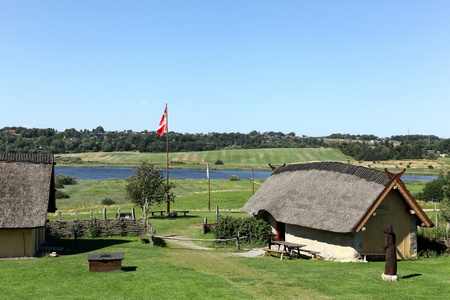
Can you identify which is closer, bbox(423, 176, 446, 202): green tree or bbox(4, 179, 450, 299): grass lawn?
bbox(4, 179, 450, 299): grass lawn

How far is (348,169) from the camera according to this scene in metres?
27.7

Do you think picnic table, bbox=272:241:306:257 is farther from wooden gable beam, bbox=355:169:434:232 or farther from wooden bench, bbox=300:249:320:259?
wooden gable beam, bbox=355:169:434:232

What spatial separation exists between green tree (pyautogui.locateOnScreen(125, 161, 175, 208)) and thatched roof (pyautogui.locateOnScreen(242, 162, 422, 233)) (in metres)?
15.1

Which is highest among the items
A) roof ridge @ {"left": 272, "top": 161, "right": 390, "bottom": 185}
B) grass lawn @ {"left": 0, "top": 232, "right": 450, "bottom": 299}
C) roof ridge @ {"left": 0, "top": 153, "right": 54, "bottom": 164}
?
roof ridge @ {"left": 0, "top": 153, "right": 54, "bottom": 164}

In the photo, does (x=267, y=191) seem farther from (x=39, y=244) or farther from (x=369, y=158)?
(x=369, y=158)

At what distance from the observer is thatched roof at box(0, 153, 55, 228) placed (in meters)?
25.0

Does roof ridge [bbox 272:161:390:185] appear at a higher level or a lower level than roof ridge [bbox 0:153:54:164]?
lower

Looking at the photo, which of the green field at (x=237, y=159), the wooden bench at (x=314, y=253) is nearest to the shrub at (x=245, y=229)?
the wooden bench at (x=314, y=253)

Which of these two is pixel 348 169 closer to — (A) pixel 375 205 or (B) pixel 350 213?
(B) pixel 350 213

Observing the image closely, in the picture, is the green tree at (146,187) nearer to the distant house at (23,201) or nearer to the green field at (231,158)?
the distant house at (23,201)

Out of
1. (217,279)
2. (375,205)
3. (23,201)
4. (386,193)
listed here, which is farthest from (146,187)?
(217,279)

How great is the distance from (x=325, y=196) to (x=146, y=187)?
23.1m

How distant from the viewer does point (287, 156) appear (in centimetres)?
16850

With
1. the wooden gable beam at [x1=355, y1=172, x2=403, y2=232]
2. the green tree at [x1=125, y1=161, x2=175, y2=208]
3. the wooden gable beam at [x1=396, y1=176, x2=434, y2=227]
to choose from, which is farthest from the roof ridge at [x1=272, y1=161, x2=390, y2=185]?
the green tree at [x1=125, y1=161, x2=175, y2=208]
